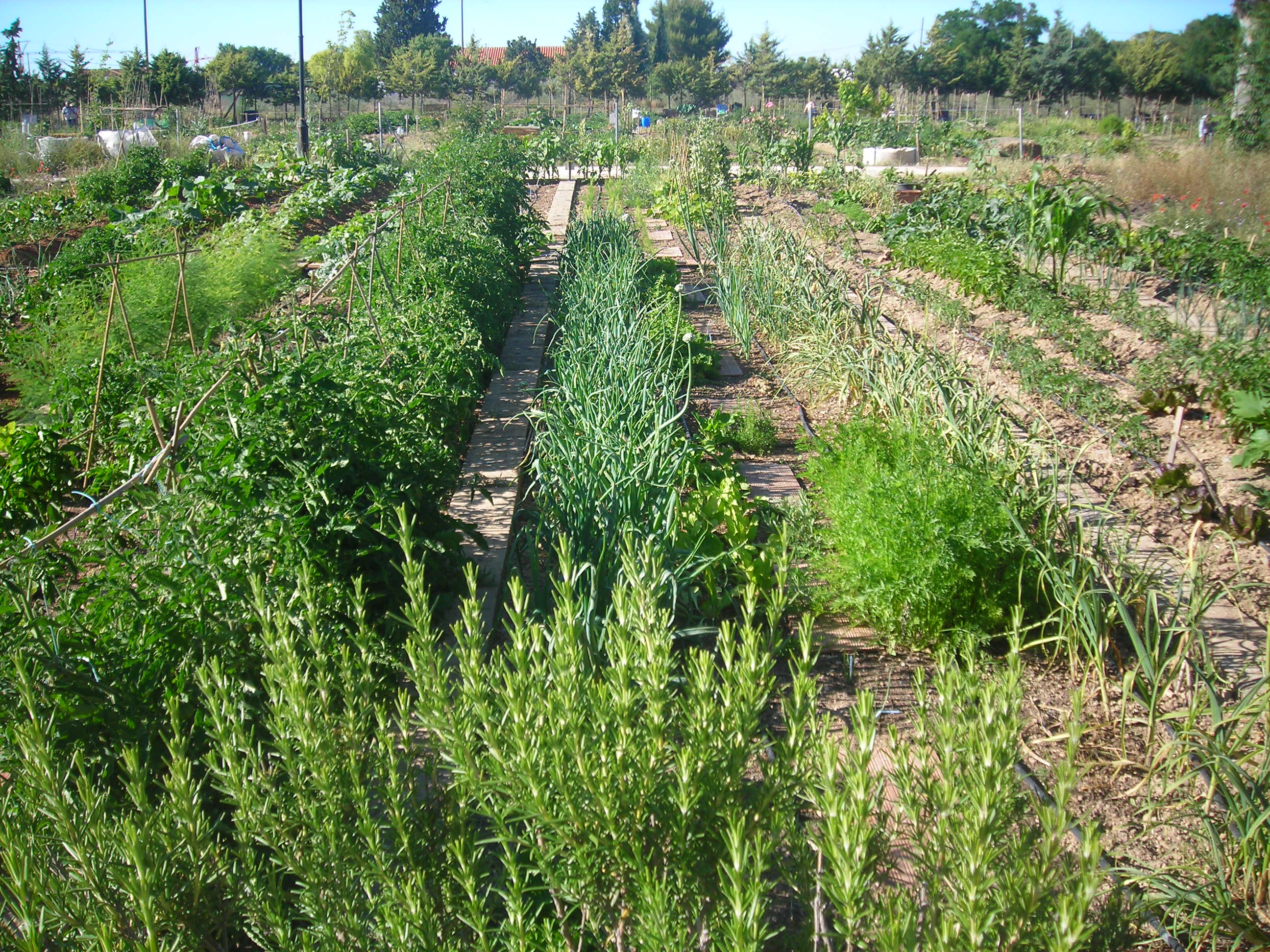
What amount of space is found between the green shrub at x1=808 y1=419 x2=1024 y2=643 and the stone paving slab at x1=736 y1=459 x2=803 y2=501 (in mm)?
1200

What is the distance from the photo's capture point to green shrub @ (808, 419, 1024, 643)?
3.20 m

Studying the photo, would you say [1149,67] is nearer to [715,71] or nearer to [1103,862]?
[715,71]

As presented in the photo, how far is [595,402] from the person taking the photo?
441 cm

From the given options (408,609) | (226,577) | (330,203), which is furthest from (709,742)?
(330,203)

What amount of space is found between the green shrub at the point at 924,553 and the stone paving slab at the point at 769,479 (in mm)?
1200

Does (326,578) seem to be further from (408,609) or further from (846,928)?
(846,928)

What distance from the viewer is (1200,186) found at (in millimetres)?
13930

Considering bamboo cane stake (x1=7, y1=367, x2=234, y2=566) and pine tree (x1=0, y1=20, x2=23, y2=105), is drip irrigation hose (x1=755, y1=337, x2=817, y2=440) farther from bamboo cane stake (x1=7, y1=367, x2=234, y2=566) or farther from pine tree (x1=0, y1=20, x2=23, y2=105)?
pine tree (x1=0, y1=20, x2=23, y2=105)

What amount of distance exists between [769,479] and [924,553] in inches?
76.9

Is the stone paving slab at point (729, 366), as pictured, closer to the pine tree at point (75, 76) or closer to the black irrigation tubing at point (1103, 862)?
the black irrigation tubing at point (1103, 862)

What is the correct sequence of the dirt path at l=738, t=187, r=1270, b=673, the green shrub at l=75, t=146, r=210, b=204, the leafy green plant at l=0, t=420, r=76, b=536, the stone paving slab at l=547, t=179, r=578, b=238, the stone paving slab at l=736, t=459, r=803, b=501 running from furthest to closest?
the green shrub at l=75, t=146, r=210, b=204, the stone paving slab at l=547, t=179, r=578, b=238, the stone paving slab at l=736, t=459, r=803, b=501, the leafy green plant at l=0, t=420, r=76, b=536, the dirt path at l=738, t=187, r=1270, b=673

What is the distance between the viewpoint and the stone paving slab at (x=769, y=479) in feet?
16.1

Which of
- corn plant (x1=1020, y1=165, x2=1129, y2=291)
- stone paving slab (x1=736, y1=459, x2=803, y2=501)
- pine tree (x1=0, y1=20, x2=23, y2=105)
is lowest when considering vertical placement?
stone paving slab (x1=736, y1=459, x2=803, y2=501)

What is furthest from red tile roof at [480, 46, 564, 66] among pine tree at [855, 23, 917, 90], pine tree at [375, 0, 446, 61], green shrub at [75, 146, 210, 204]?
green shrub at [75, 146, 210, 204]
